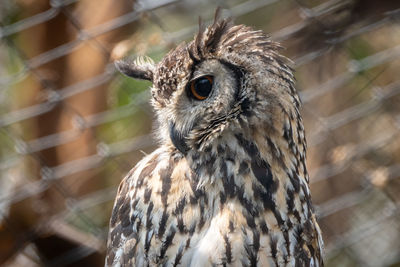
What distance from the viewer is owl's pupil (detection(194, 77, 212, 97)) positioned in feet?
4.61

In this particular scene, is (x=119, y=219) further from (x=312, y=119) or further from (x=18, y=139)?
(x=312, y=119)

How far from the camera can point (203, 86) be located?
1408 millimetres

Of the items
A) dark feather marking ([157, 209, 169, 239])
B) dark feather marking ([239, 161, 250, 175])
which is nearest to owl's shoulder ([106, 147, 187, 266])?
dark feather marking ([157, 209, 169, 239])

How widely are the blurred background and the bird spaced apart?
0.65 metres

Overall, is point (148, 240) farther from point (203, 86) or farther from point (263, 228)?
point (203, 86)

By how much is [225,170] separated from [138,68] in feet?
1.14

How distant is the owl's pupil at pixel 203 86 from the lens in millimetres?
1405

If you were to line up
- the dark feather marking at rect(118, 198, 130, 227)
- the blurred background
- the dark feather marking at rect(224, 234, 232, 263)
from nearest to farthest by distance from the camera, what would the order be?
the dark feather marking at rect(224, 234, 232, 263) → the dark feather marking at rect(118, 198, 130, 227) → the blurred background

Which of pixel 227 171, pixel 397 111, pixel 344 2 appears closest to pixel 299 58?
pixel 344 2

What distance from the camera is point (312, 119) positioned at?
8.22 ft

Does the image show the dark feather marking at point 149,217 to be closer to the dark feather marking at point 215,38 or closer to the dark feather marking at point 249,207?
the dark feather marking at point 249,207

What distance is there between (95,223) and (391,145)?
128 cm

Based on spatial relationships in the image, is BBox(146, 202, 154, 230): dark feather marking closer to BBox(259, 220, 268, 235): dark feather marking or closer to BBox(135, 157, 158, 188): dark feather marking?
BBox(135, 157, 158, 188): dark feather marking

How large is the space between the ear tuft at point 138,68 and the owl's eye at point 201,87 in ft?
0.55
